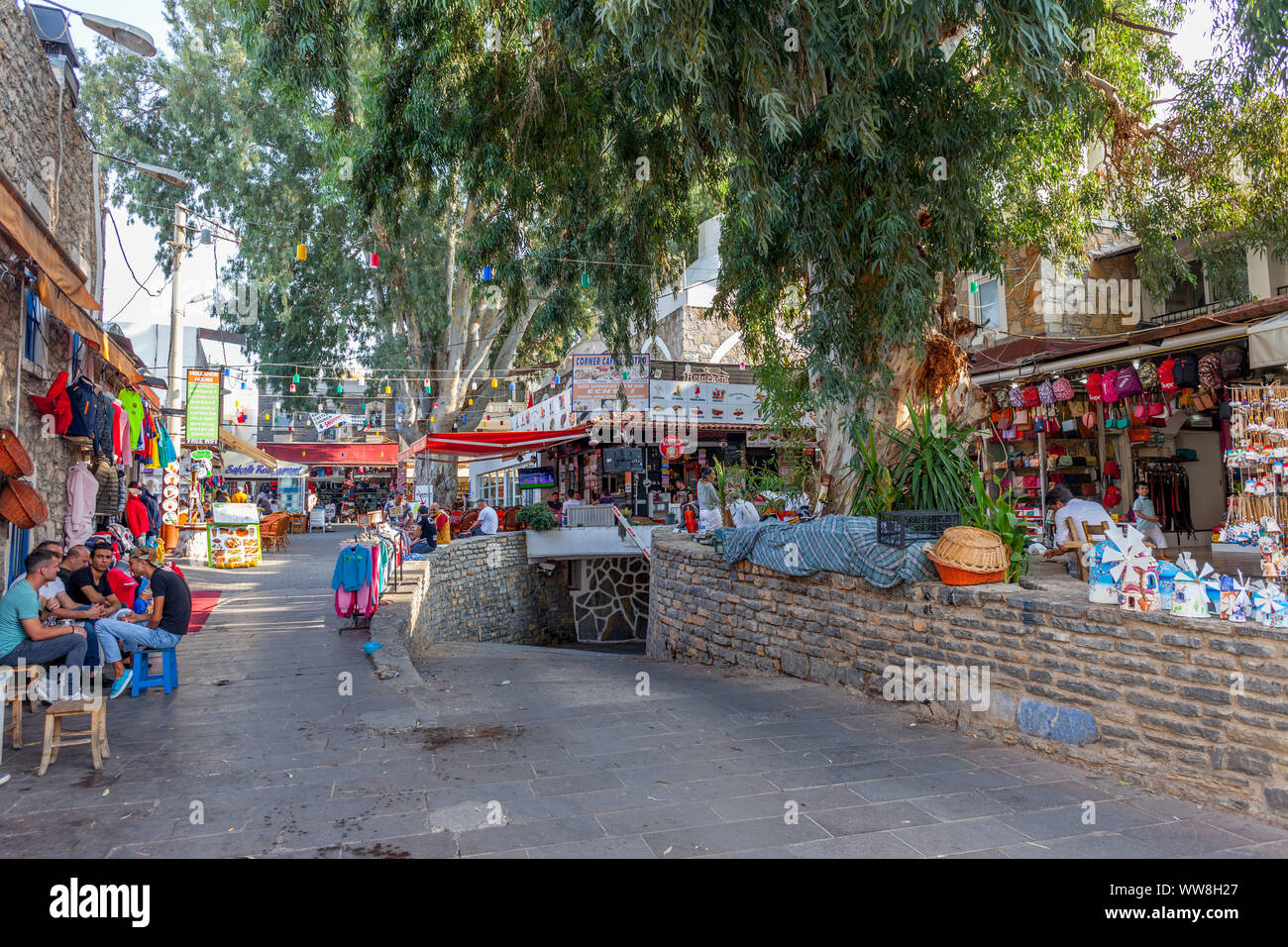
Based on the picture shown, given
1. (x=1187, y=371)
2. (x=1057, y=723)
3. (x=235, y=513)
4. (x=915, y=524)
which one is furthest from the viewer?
(x=235, y=513)

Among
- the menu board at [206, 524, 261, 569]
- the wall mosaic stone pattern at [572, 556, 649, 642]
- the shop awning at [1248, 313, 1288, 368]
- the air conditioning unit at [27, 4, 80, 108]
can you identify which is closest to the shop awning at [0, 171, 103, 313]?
the air conditioning unit at [27, 4, 80, 108]

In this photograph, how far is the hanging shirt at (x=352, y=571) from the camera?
30.9 ft

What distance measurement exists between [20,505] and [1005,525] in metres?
7.99

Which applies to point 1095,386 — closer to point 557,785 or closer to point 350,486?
point 557,785

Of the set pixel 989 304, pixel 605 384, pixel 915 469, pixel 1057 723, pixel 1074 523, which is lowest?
pixel 1057 723


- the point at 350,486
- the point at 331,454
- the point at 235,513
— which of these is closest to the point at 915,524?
the point at 235,513

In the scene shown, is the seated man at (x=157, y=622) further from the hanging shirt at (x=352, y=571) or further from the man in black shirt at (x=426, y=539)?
the man in black shirt at (x=426, y=539)

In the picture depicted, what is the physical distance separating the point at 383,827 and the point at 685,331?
Result: 16750 mm

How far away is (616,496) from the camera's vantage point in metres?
17.5

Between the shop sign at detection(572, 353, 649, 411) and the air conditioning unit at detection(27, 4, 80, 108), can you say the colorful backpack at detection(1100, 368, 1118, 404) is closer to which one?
the shop sign at detection(572, 353, 649, 411)

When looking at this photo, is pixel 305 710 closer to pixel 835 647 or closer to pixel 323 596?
pixel 835 647

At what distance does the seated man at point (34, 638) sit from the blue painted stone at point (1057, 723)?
235 inches

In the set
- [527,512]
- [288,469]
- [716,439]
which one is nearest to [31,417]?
[527,512]

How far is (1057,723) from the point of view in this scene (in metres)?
4.80
